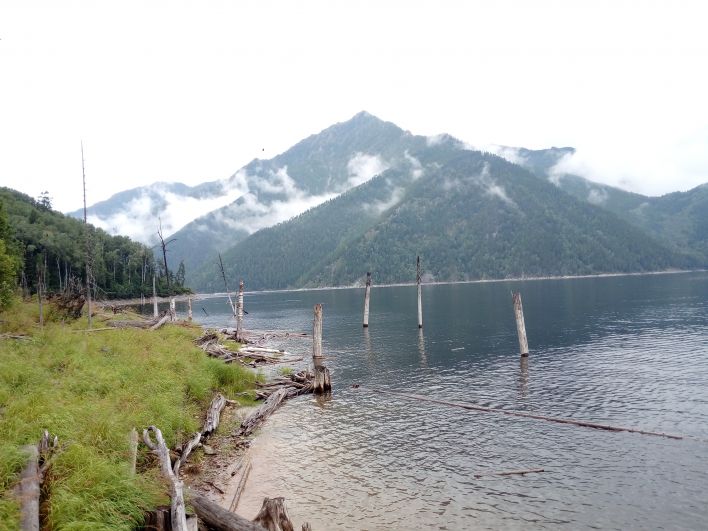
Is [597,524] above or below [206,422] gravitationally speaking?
below

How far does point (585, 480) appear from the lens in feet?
50.2

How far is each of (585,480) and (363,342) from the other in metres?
36.6

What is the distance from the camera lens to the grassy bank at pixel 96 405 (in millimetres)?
9430

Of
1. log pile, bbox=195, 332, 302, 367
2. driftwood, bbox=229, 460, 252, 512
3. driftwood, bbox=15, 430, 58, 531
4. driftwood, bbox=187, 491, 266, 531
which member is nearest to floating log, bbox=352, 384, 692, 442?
driftwood, bbox=229, 460, 252, 512

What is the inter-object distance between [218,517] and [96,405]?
Answer: 7246 mm

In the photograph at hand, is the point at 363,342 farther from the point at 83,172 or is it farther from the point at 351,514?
the point at 351,514

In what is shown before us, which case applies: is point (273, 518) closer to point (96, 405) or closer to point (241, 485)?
point (241, 485)

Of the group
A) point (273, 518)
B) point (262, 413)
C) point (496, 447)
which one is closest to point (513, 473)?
point (496, 447)

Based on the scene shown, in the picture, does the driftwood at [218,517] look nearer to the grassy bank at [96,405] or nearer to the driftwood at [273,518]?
the driftwood at [273,518]

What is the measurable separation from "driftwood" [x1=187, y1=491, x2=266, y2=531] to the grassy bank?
828 mm

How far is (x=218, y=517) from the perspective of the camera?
34.4 feet

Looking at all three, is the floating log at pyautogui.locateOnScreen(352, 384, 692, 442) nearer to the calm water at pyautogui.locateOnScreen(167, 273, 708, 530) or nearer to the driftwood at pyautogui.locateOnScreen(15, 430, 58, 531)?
the calm water at pyautogui.locateOnScreen(167, 273, 708, 530)

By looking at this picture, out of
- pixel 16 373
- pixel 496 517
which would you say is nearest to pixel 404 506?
pixel 496 517

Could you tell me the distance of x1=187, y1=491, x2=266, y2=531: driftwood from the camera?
32.8ft
